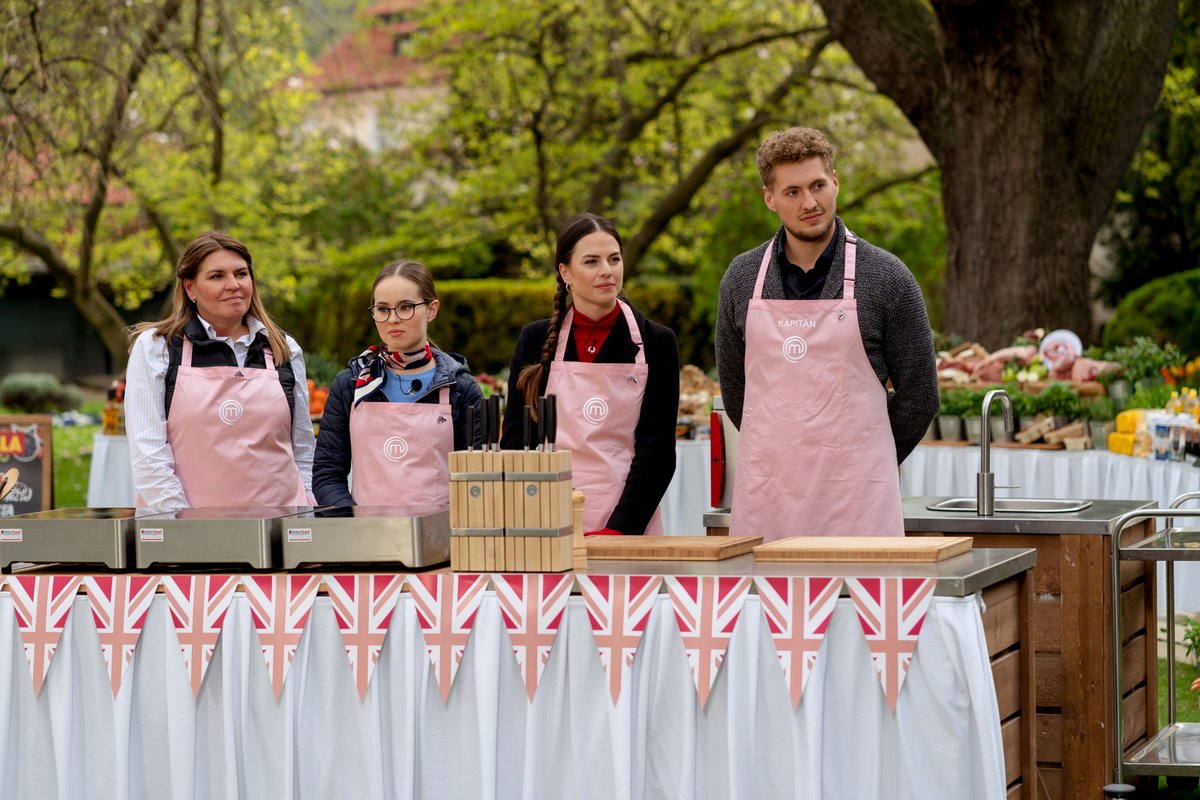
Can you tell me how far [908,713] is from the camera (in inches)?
117

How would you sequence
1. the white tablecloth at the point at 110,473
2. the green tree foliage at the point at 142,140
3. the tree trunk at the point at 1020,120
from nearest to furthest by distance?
the green tree foliage at the point at 142,140, the white tablecloth at the point at 110,473, the tree trunk at the point at 1020,120

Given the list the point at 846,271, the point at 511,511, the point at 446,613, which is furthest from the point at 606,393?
the point at 446,613

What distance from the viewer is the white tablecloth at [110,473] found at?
30.6ft

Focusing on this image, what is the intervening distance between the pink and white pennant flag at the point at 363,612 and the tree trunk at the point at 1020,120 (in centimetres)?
776

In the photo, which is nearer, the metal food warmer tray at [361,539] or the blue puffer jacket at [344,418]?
the metal food warmer tray at [361,539]

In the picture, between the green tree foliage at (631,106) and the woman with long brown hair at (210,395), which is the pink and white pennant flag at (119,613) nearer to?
the woman with long brown hair at (210,395)

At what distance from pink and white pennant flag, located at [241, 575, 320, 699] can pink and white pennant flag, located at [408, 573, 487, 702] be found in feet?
0.78

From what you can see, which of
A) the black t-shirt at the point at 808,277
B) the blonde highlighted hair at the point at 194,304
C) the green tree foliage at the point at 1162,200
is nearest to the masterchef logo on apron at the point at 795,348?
the black t-shirt at the point at 808,277

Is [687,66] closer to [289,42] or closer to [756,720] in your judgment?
[289,42]

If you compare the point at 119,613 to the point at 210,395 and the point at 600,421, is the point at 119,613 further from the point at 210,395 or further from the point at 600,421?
the point at 600,421

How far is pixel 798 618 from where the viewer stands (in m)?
3.01

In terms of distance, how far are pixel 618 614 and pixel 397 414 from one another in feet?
3.49

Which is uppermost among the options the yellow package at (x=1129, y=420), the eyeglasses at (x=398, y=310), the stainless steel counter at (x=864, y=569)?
the eyeglasses at (x=398, y=310)

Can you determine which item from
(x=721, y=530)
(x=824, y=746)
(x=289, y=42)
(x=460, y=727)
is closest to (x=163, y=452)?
(x=460, y=727)
